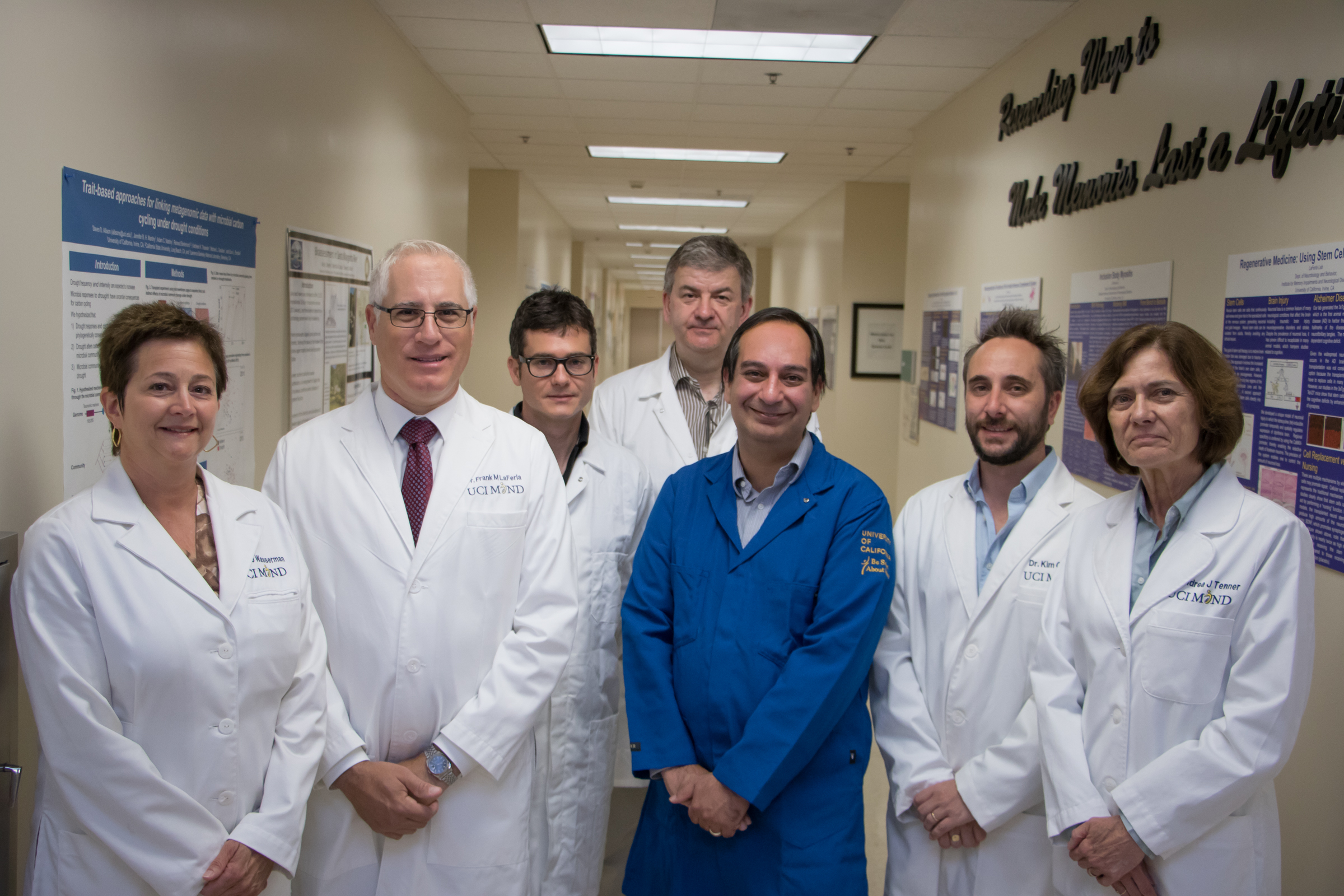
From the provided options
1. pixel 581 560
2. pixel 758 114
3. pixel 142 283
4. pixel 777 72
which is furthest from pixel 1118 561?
pixel 758 114

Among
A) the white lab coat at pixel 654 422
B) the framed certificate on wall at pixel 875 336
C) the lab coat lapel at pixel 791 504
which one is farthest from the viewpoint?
the framed certificate on wall at pixel 875 336

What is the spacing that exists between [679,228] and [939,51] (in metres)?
7.43

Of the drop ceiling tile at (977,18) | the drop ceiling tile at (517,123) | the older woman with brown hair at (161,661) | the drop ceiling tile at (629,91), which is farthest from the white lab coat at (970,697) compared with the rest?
the drop ceiling tile at (517,123)

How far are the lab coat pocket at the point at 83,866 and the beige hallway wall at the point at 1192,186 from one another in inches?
104

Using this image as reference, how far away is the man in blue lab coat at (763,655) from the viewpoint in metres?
1.69

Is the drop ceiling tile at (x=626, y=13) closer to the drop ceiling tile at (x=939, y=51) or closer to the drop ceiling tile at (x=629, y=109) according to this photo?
the drop ceiling tile at (x=939, y=51)

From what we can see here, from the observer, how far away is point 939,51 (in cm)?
439

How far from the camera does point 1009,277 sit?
4469 mm

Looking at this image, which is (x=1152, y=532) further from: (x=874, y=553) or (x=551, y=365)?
(x=551, y=365)

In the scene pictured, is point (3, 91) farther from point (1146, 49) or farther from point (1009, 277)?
point (1009, 277)

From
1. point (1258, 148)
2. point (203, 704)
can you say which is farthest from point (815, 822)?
point (1258, 148)

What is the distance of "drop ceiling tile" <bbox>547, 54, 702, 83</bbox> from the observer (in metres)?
4.66

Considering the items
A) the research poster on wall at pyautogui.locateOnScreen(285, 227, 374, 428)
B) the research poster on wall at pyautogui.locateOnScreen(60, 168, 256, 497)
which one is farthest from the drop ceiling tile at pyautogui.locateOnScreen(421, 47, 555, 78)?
the research poster on wall at pyautogui.locateOnScreen(60, 168, 256, 497)

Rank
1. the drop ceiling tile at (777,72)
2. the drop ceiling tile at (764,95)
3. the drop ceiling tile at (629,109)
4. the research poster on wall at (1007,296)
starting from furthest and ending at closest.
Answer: the drop ceiling tile at (629,109) < the drop ceiling tile at (764,95) < the drop ceiling tile at (777,72) < the research poster on wall at (1007,296)
